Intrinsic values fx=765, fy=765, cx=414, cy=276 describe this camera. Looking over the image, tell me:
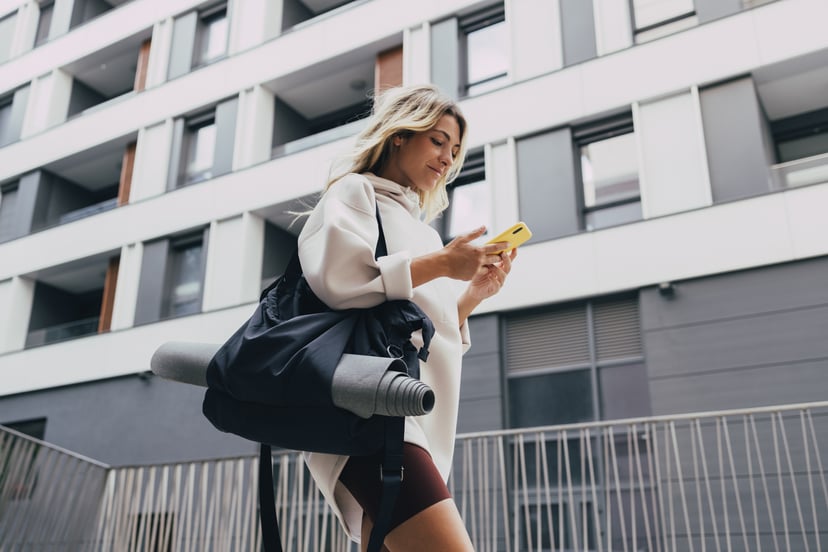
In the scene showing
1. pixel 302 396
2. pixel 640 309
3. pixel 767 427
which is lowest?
pixel 302 396

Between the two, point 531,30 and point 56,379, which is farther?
point 56,379

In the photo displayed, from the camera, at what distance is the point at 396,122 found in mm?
1584

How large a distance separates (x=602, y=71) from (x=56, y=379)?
36.4 feet

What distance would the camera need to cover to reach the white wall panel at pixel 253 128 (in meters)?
13.8

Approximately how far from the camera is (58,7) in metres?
18.5

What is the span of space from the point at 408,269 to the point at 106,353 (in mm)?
13884

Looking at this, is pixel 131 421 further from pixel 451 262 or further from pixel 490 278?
pixel 451 262

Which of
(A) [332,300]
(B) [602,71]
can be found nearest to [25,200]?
(B) [602,71]

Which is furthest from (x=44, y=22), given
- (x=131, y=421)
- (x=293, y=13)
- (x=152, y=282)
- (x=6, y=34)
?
(x=131, y=421)

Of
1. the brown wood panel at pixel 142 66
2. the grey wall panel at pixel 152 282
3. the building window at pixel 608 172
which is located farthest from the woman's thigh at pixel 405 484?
the brown wood panel at pixel 142 66

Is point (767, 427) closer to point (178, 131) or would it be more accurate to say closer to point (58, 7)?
point (178, 131)

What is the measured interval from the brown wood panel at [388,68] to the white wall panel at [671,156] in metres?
4.38

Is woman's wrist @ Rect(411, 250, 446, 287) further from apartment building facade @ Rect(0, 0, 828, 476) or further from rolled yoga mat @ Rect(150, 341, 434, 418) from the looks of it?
apartment building facade @ Rect(0, 0, 828, 476)

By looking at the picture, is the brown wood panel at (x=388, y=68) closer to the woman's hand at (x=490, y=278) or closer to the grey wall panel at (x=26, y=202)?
the grey wall panel at (x=26, y=202)
